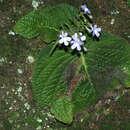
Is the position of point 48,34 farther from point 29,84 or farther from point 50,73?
point 29,84

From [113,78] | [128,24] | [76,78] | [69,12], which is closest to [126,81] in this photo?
[113,78]

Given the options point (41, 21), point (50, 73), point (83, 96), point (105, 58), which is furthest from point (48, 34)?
point (83, 96)

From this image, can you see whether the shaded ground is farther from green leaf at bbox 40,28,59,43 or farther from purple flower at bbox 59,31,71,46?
purple flower at bbox 59,31,71,46

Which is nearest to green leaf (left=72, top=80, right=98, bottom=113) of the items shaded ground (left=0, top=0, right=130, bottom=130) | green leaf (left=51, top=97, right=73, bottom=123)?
green leaf (left=51, top=97, right=73, bottom=123)

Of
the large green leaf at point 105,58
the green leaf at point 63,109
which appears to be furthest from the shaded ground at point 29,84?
the large green leaf at point 105,58

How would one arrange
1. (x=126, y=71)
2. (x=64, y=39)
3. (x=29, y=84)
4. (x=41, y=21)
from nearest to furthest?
(x=64, y=39) → (x=41, y=21) → (x=126, y=71) → (x=29, y=84)

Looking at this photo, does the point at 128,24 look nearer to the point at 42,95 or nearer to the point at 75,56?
the point at 75,56
